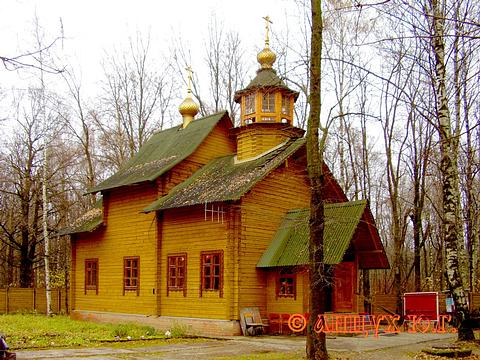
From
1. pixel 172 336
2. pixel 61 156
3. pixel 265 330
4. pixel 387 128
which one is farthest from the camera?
pixel 61 156

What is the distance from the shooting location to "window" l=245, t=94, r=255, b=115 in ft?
73.2

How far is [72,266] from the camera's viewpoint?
84.9 feet

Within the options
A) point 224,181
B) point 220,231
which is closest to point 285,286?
point 220,231

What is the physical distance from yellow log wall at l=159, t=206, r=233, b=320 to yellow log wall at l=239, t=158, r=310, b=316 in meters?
0.57

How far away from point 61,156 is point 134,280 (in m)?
18.3

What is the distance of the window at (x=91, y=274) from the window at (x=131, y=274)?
233 cm

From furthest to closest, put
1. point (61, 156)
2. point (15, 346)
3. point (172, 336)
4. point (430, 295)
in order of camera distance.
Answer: point (61, 156) → point (430, 295) → point (172, 336) → point (15, 346)

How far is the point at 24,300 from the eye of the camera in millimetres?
30219

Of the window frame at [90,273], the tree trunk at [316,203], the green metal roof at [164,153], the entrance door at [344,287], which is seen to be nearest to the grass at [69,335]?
the window frame at [90,273]

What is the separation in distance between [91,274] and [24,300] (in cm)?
765

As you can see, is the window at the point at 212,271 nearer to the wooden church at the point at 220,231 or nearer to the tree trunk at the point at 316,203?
the wooden church at the point at 220,231

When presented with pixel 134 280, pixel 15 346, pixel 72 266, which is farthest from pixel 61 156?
pixel 15 346

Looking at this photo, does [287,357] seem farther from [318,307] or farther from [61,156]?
[61,156]

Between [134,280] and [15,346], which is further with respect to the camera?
[134,280]
